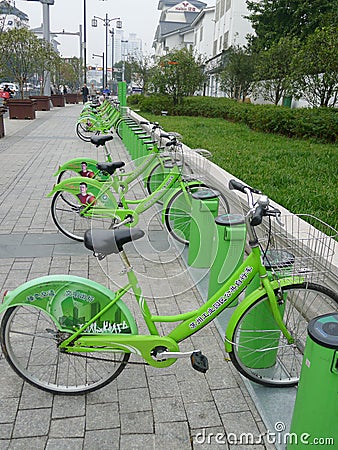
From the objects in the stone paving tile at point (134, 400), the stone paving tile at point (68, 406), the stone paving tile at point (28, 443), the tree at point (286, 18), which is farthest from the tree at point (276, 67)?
the stone paving tile at point (28, 443)

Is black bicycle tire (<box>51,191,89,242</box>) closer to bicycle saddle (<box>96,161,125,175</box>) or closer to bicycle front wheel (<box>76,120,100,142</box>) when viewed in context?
bicycle saddle (<box>96,161,125,175</box>)

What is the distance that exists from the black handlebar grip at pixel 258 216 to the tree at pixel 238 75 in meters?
22.4

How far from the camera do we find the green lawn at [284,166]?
18.5ft

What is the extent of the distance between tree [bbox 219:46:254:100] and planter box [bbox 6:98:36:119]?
11.0 metres

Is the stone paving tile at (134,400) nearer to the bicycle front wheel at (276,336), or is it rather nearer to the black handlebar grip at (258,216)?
the bicycle front wheel at (276,336)

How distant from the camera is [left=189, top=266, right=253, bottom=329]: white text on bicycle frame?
2705 millimetres

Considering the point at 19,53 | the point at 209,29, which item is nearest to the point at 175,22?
the point at 209,29

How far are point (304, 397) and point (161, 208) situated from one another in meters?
2.93

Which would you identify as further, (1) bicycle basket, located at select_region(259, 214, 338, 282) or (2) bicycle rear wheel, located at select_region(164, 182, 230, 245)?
(2) bicycle rear wheel, located at select_region(164, 182, 230, 245)

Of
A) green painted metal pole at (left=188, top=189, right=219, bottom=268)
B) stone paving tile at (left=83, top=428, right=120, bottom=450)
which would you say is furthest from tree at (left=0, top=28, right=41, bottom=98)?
stone paving tile at (left=83, top=428, right=120, bottom=450)

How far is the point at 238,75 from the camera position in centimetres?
2455

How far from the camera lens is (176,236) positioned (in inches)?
182

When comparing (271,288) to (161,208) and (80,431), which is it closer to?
(80,431)

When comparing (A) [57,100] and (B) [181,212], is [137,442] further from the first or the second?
(A) [57,100]
